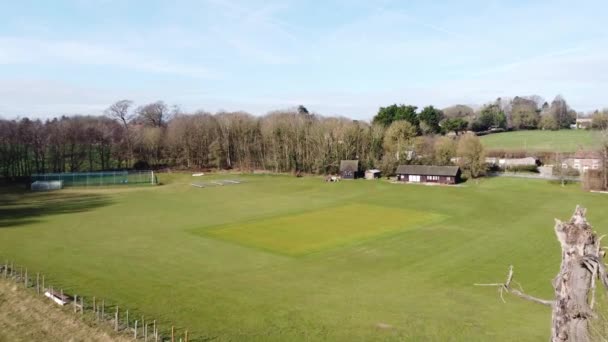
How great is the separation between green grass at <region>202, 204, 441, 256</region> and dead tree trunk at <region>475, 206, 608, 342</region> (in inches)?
1246

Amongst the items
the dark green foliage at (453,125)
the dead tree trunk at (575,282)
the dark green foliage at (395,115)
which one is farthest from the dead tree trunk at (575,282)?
the dark green foliage at (453,125)

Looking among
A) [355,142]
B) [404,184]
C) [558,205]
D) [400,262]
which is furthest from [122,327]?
[355,142]

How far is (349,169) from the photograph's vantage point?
8581 centimetres

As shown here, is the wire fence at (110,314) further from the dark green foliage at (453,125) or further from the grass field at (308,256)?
the dark green foliage at (453,125)

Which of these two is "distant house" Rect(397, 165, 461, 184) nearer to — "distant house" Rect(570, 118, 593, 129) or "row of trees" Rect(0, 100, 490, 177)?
"row of trees" Rect(0, 100, 490, 177)

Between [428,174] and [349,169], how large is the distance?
50.3ft

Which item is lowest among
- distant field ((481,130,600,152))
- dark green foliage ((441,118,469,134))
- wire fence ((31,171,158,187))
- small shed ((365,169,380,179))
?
small shed ((365,169,380,179))

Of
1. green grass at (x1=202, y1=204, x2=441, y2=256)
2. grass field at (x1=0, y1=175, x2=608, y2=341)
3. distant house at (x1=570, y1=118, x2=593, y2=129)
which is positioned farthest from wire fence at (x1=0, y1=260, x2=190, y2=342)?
distant house at (x1=570, y1=118, x2=593, y2=129)

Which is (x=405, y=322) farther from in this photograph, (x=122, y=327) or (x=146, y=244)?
(x=146, y=244)

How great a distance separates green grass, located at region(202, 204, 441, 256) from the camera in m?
40.3

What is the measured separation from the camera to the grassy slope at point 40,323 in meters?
21.2

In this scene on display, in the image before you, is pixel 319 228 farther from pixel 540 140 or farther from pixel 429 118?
pixel 540 140

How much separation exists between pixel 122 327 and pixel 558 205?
175 feet

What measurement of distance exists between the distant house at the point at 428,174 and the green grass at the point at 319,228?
24068mm
